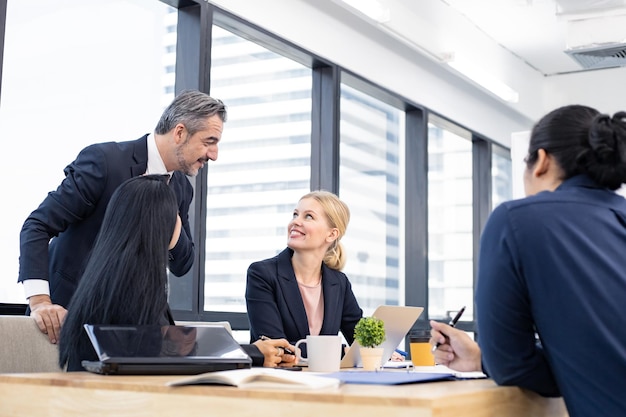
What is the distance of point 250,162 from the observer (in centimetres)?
481

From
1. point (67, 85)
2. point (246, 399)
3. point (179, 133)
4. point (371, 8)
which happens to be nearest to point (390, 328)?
point (179, 133)

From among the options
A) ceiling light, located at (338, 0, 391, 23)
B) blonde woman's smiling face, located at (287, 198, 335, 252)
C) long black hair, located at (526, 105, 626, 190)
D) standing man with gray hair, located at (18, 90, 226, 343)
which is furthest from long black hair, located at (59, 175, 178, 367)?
ceiling light, located at (338, 0, 391, 23)

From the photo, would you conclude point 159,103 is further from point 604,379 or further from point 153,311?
point 604,379

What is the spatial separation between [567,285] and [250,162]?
3498 millimetres

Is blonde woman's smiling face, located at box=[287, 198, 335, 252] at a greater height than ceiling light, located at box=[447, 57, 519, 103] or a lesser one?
lesser

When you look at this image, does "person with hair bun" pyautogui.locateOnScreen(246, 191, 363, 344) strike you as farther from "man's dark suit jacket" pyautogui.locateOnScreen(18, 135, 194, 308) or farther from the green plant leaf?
the green plant leaf

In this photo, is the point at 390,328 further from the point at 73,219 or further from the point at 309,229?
the point at 73,219

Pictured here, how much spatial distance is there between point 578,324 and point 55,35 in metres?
2.83

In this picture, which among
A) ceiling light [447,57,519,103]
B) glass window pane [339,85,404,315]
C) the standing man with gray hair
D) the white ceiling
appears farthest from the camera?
ceiling light [447,57,519,103]

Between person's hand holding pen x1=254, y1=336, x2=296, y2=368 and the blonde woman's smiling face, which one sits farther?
the blonde woman's smiling face

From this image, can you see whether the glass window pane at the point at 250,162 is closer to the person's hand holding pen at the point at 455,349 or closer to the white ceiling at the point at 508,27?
the white ceiling at the point at 508,27

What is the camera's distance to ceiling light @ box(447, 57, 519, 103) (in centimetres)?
603

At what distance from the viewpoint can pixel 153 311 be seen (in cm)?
178

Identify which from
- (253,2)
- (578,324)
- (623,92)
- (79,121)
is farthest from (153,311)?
(623,92)
